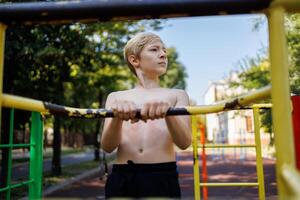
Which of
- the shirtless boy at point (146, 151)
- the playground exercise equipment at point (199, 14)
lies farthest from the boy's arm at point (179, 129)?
the playground exercise equipment at point (199, 14)

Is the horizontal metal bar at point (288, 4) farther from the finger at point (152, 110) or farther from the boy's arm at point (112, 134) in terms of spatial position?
the boy's arm at point (112, 134)

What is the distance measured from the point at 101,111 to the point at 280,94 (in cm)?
51

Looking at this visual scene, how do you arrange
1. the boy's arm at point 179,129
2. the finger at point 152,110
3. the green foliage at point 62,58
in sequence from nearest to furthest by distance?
the finger at point 152,110
the boy's arm at point 179,129
the green foliage at point 62,58

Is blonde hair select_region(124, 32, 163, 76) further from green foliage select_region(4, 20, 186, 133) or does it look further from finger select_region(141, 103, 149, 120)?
green foliage select_region(4, 20, 186, 133)

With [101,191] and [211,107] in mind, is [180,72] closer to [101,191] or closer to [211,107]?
[101,191]

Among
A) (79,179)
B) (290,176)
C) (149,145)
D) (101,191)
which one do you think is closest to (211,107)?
(290,176)

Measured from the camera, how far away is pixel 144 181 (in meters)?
1.50

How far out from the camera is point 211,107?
1043 mm

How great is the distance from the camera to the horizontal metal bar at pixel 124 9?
83 centimetres

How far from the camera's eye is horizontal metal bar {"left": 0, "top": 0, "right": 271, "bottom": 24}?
2.73ft

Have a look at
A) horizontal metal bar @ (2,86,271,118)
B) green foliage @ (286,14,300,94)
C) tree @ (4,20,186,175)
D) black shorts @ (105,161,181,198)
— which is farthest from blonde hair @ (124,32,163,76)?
tree @ (4,20,186,175)

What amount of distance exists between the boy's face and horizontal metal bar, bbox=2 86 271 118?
2.05 feet

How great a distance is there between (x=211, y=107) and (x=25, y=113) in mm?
7308

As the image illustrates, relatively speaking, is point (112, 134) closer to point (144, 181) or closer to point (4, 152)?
point (144, 181)
